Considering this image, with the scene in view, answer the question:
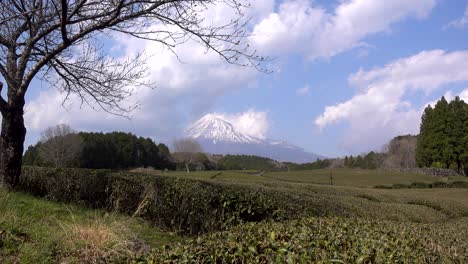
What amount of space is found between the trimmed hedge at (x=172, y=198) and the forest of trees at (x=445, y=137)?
170ft

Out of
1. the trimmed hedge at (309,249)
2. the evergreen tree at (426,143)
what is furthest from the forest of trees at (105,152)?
the trimmed hedge at (309,249)

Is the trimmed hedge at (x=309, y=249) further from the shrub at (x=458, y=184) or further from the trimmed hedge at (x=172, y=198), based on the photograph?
the shrub at (x=458, y=184)

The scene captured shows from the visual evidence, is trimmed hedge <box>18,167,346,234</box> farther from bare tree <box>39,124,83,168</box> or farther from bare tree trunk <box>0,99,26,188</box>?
bare tree <box>39,124,83,168</box>

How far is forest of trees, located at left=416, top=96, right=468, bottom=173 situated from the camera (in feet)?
178

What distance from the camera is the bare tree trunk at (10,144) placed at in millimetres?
8406

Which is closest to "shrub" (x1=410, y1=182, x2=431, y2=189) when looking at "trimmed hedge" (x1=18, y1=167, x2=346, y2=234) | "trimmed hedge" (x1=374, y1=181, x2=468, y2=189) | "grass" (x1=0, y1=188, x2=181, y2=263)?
"trimmed hedge" (x1=374, y1=181, x2=468, y2=189)

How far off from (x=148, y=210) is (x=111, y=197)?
1012 millimetres

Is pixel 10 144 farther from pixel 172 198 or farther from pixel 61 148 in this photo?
pixel 61 148

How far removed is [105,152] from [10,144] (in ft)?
157

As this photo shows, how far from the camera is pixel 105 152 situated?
180 ft

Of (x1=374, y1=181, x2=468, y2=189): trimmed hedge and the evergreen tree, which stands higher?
the evergreen tree

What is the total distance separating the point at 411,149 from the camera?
75.6m

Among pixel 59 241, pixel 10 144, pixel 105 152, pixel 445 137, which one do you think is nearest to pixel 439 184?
pixel 445 137

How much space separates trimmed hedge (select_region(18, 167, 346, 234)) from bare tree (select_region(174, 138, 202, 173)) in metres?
59.8
